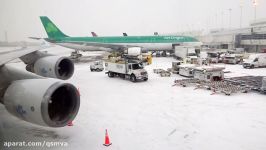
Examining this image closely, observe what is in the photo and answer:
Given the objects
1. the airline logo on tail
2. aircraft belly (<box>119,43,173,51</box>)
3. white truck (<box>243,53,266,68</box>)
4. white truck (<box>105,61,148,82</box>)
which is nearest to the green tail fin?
the airline logo on tail

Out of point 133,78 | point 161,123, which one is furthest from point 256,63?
point 161,123

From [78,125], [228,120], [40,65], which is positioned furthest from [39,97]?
[228,120]

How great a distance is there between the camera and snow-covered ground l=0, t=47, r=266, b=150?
976cm

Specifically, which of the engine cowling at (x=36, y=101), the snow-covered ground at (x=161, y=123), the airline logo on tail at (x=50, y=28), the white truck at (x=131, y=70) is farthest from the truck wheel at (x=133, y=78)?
the airline logo on tail at (x=50, y=28)

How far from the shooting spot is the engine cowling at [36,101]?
6911mm

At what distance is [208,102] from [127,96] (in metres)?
5.80

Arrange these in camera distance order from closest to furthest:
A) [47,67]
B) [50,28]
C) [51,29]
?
[47,67], [50,28], [51,29]

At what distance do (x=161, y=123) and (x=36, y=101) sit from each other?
688 centimetres

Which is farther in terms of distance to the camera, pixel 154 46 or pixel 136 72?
pixel 154 46

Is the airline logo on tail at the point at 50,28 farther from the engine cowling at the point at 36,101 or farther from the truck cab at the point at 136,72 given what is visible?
the engine cowling at the point at 36,101

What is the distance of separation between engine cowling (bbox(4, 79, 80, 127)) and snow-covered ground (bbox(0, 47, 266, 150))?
85.9 inches

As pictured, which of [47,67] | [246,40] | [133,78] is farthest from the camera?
[246,40]

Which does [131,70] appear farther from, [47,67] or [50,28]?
[50,28]

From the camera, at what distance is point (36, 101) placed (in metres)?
6.89
